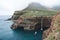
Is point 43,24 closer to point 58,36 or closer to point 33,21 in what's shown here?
point 33,21

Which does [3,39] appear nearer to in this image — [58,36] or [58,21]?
[58,21]

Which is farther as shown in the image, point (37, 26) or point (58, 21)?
point (37, 26)

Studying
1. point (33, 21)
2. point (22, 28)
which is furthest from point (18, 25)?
point (33, 21)

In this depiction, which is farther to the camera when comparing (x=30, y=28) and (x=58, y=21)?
(x=30, y=28)

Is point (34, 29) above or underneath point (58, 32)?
underneath

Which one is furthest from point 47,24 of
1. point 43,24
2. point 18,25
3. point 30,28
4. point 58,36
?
point 58,36

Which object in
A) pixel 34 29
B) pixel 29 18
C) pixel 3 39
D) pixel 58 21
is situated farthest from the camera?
pixel 29 18

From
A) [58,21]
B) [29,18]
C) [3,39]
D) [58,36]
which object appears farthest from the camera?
[29,18]

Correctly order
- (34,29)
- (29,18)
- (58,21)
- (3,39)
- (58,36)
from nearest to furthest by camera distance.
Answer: (58,36), (58,21), (3,39), (34,29), (29,18)

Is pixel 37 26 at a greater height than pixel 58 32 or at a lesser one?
lesser
